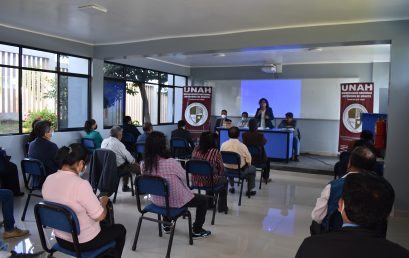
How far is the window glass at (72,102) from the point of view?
6875 mm

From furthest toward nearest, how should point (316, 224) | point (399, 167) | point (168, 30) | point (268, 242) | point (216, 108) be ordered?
point (216, 108) < point (168, 30) < point (399, 167) < point (268, 242) < point (316, 224)

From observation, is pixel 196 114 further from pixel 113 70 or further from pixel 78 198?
pixel 78 198

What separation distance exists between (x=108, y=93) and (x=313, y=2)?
5.72 metres

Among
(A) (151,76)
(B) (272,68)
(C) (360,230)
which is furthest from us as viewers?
(A) (151,76)

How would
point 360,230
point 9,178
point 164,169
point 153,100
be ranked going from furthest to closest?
point 153,100 → point 9,178 → point 164,169 → point 360,230

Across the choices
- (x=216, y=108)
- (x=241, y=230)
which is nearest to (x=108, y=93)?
(x=216, y=108)

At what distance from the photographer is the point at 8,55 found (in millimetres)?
5707

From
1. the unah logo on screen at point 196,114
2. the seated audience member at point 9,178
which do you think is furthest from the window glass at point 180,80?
the seated audience member at point 9,178

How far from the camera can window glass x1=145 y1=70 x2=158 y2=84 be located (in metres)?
9.66

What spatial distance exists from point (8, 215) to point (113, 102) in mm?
5254

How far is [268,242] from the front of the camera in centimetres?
350

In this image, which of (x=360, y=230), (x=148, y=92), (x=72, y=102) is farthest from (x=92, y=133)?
(x=360, y=230)

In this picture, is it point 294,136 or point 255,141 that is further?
point 294,136

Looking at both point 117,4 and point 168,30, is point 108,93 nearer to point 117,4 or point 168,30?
point 168,30
